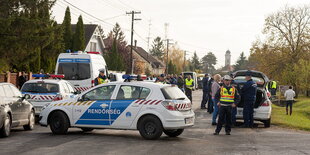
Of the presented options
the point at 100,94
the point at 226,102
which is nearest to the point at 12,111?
the point at 100,94

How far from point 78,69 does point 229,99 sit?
9.96m

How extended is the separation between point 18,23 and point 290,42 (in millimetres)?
48105

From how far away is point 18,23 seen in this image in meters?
22.3

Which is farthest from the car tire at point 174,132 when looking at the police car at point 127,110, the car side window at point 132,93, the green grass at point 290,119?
the green grass at point 290,119

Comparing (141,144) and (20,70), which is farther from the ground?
(20,70)

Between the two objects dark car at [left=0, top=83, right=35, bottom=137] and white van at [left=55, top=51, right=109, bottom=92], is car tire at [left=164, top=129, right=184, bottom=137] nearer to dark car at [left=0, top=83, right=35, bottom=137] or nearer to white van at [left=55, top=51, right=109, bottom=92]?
dark car at [left=0, top=83, right=35, bottom=137]

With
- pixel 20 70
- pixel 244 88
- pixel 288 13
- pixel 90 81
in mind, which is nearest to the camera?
pixel 244 88

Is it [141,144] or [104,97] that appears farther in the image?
[104,97]

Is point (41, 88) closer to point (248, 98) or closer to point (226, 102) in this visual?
point (226, 102)

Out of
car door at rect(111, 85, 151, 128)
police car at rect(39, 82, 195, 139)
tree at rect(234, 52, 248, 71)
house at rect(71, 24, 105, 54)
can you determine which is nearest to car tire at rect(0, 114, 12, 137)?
police car at rect(39, 82, 195, 139)

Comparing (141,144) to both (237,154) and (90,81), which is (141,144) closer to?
(237,154)

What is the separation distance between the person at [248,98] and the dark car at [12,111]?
714 cm

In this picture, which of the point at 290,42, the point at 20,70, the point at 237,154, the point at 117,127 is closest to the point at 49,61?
the point at 20,70

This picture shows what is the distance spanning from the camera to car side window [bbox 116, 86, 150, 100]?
12648 millimetres
